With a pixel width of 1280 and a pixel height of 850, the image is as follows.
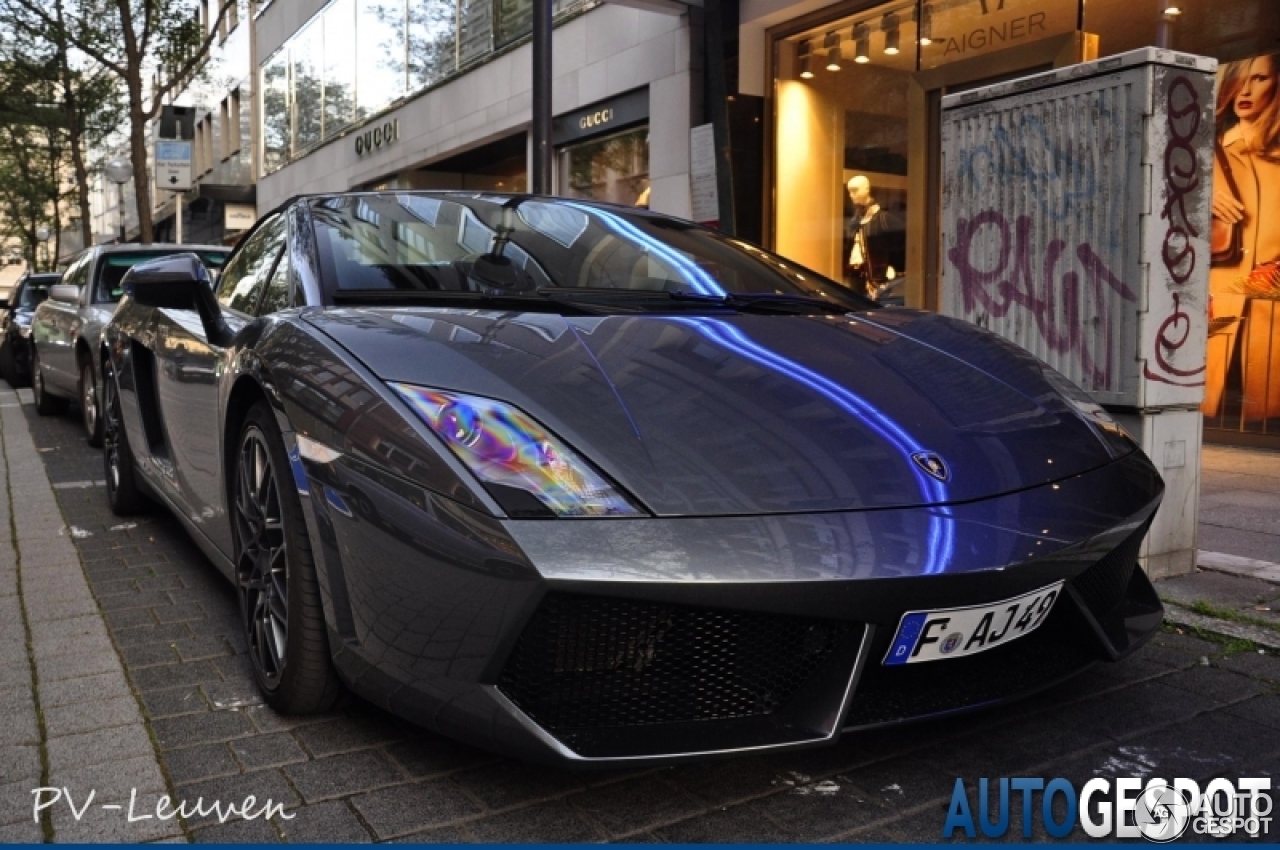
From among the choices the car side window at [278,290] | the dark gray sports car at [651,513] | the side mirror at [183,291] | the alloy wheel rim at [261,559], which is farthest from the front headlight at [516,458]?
the side mirror at [183,291]

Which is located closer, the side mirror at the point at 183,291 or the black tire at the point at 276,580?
the black tire at the point at 276,580

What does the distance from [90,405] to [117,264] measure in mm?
1418

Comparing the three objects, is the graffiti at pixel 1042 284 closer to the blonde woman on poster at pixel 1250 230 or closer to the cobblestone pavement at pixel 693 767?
the cobblestone pavement at pixel 693 767

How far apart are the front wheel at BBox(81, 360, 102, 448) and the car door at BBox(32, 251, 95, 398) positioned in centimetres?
44

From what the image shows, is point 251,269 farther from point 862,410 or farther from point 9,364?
point 9,364

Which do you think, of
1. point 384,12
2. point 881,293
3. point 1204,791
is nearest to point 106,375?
point 1204,791

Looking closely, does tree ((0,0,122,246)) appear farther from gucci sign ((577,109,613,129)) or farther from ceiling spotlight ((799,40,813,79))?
ceiling spotlight ((799,40,813,79))

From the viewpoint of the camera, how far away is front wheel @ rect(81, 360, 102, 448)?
7395 mm

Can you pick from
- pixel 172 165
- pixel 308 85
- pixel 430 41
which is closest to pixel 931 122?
pixel 430 41

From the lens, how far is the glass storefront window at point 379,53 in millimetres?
18391

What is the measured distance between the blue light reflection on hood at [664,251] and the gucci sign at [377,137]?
15690mm

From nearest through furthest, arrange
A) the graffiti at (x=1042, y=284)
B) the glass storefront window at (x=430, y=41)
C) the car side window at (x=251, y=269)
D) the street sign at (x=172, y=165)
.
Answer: the car side window at (x=251, y=269), the graffiti at (x=1042, y=284), the glass storefront window at (x=430, y=41), the street sign at (x=172, y=165)

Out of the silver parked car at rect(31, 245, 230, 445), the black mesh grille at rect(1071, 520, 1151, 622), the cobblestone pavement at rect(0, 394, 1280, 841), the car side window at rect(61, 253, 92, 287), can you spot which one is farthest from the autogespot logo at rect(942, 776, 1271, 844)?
the car side window at rect(61, 253, 92, 287)

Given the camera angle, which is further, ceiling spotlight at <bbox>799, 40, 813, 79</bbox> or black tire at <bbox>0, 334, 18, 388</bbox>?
black tire at <bbox>0, 334, 18, 388</bbox>
